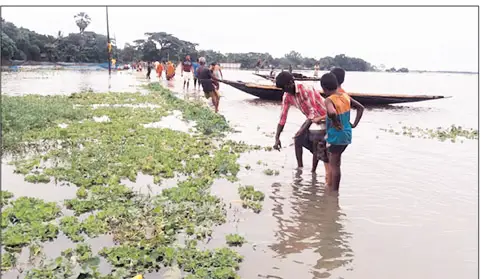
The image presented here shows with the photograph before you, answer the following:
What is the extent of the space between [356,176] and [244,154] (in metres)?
2.33

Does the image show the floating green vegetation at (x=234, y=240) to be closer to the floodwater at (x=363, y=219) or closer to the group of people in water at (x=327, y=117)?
the floodwater at (x=363, y=219)

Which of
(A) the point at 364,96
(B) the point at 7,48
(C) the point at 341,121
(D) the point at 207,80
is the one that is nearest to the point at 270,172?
(C) the point at 341,121

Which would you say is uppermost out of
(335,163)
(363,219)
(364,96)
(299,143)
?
Answer: (364,96)

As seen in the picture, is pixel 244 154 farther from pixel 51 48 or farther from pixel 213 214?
pixel 51 48

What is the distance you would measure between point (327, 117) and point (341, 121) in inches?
8.6

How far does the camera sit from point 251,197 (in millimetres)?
5973

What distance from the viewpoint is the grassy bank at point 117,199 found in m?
3.86

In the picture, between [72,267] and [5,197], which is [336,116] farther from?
[5,197]

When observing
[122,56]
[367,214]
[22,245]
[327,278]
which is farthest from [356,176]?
[122,56]

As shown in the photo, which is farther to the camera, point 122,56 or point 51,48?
point 122,56

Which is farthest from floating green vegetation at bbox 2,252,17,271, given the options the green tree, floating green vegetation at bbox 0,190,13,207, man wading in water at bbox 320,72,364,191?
the green tree

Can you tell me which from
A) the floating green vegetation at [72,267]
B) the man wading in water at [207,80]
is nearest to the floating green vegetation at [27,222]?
the floating green vegetation at [72,267]

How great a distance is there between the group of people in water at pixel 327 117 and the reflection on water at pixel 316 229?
46 cm

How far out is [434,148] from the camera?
36.2 ft
